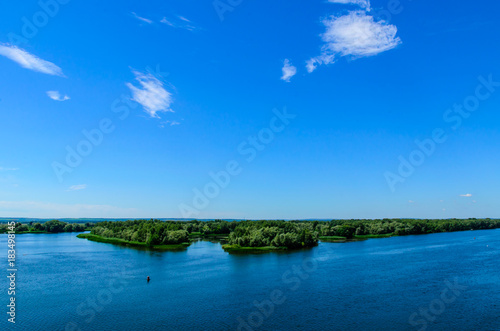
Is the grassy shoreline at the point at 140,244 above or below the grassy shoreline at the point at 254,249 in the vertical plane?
below

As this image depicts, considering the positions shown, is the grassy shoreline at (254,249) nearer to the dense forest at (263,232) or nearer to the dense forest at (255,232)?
the dense forest at (255,232)

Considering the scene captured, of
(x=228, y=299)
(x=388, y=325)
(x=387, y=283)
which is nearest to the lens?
(x=388, y=325)

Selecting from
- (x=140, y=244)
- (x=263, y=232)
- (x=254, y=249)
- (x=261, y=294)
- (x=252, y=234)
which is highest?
(x=263, y=232)

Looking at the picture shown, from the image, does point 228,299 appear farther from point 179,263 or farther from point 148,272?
point 179,263

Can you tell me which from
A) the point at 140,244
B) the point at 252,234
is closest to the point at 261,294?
the point at 252,234

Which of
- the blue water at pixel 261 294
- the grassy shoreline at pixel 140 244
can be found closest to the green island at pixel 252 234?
the grassy shoreline at pixel 140 244

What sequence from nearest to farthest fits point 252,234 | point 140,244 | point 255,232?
point 252,234
point 255,232
point 140,244

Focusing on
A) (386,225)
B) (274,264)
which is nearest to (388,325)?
(274,264)

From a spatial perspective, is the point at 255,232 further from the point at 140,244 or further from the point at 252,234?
the point at 140,244
